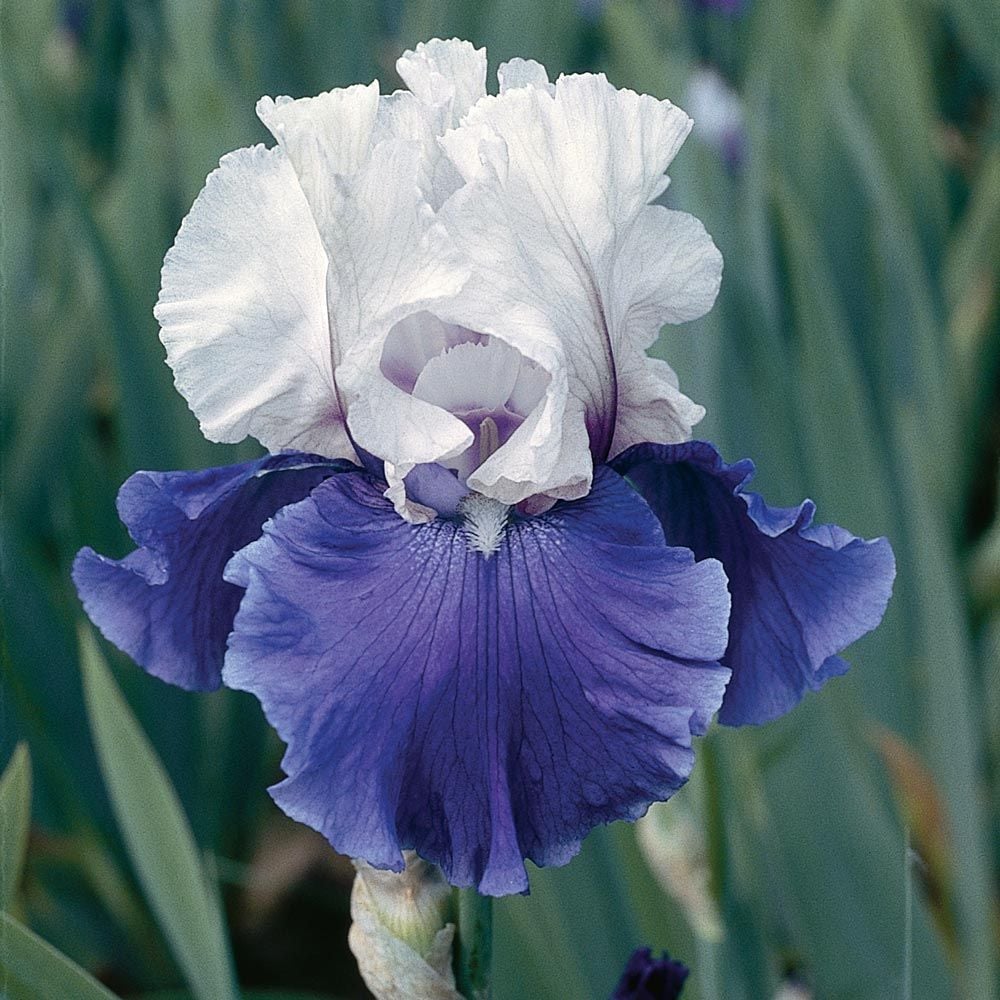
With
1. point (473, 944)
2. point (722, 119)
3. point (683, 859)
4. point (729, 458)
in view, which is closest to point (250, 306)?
point (473, 944)

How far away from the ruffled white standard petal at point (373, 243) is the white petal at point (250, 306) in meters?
0.02

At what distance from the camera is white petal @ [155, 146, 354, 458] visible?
1.96 feet

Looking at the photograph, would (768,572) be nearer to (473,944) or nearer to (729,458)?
(473,944)

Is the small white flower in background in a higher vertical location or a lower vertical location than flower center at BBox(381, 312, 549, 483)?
higher

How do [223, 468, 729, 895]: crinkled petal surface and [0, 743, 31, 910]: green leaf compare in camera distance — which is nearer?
[223, 468, 729, 895]: crinkled petal surface

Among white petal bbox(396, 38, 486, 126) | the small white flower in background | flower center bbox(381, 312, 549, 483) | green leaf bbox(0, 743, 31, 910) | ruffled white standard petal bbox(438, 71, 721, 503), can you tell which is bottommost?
green leaf bbox(0, 743, 31, 910)

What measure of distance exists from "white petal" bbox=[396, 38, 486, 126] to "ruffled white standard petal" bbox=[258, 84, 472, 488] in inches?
1.5

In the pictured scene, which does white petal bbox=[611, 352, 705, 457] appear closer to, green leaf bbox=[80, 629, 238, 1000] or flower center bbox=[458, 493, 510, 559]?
flower center bbox=[458, 493, 510, 559]

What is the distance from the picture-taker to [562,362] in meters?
0.58

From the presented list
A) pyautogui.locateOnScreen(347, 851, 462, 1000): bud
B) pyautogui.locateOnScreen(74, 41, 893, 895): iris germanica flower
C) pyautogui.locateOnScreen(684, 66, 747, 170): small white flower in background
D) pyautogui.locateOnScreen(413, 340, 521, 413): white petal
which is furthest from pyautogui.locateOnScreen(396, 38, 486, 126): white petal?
pyautogui.locateOnScreen(684, 66, 747, 170): small white flower in background

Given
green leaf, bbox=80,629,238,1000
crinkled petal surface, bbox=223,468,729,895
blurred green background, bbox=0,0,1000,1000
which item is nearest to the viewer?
crinkled petal surface, bbox=223,468,729,895

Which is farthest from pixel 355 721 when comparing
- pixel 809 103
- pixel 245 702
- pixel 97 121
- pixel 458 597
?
pixel 97 121

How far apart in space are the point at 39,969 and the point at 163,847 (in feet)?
0.56

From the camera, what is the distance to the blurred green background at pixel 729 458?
35.7 inches
